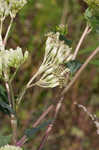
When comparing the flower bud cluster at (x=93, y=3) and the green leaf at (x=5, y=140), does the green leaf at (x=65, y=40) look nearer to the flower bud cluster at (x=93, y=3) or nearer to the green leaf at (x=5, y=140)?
the flower bud cluster at (x=93, y=3)

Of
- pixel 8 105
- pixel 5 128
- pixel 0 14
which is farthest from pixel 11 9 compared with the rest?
pixel 5 128

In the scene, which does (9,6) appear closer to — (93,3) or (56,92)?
(93,3)

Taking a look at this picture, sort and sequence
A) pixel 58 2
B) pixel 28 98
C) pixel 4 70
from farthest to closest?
pixel 58 2 < pixel 28 98 < pixel 4 70

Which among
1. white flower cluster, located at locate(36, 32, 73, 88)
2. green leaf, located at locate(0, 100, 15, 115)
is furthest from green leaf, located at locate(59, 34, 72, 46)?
green leaf, located at locate(0, 100, 15, 115)

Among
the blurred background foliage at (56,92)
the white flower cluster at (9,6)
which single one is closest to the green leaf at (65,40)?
the white flower cluster at (9,6)

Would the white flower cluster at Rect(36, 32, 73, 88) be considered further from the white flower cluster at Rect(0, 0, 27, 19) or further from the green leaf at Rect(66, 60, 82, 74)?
the white flower cluster at Rect(0, 0, 27, 19)

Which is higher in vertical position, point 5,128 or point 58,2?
point 58,2

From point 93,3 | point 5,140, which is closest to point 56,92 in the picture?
point 5,140

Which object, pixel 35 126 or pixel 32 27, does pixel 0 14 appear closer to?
pixel 35 126
